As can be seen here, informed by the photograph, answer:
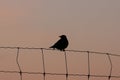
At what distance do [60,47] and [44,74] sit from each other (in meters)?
4.84

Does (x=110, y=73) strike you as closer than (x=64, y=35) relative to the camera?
Yes

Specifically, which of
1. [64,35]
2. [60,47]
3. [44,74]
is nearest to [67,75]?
[44,74]

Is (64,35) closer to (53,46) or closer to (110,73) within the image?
(53,46)

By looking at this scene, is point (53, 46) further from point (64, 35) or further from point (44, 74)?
point (44, 74)

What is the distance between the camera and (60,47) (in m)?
13.9

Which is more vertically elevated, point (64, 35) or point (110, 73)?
point (64, 35)

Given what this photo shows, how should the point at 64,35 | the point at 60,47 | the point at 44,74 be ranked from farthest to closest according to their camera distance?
the point at 64,35 < the point at 60,47 < the point at 44,74

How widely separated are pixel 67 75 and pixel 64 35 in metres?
5.65

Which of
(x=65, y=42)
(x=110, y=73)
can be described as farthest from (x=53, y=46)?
(x=110, y=73)

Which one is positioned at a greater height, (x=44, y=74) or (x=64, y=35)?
(x=64, y=35)

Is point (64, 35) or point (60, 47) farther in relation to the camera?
point (64, 35)

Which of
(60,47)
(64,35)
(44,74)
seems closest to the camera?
(44,74)

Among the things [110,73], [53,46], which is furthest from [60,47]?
[110,73]

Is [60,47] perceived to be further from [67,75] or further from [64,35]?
[67,75]
